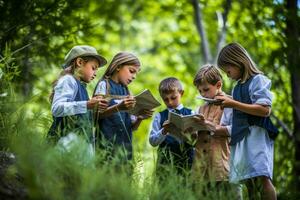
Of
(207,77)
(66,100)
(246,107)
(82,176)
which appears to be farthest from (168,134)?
(82,176)

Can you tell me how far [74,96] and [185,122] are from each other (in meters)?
1.01

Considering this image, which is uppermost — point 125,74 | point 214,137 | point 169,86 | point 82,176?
point 125,74

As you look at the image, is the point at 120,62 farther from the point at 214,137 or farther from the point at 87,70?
the point at 214,137

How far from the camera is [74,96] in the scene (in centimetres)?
556

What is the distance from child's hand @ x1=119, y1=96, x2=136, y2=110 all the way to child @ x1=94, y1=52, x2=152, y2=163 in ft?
0.42

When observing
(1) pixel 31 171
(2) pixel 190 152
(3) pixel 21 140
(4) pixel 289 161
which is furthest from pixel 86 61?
(4) pixel 289 161

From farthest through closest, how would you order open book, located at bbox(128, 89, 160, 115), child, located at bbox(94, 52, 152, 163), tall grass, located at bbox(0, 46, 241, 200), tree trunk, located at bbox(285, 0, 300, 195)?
tree trunk, located at bbox(285, 0, 300, 195) → child, located at bbox(94, 52, 152, 163) → open book, located at bbox(128, 89, 160, 115) → tall grass, located at bbox(0, 46, 241, 200)

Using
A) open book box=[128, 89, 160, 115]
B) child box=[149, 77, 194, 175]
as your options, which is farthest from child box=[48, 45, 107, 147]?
child box=[149, 77, 194, 175]

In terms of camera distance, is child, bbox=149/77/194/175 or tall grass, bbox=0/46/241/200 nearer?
tall grass, bbox=0/46/241/200

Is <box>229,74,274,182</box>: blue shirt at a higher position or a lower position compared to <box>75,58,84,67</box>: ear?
lower

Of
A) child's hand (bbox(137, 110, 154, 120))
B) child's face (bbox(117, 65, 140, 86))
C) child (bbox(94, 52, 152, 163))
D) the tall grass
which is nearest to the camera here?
the tall grass

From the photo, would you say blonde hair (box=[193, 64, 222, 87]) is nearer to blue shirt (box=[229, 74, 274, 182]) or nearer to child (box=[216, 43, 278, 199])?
child (box=[216, 43, 278, 199])

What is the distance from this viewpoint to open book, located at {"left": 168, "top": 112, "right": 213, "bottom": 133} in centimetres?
530

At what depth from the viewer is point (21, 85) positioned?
8.28 m
